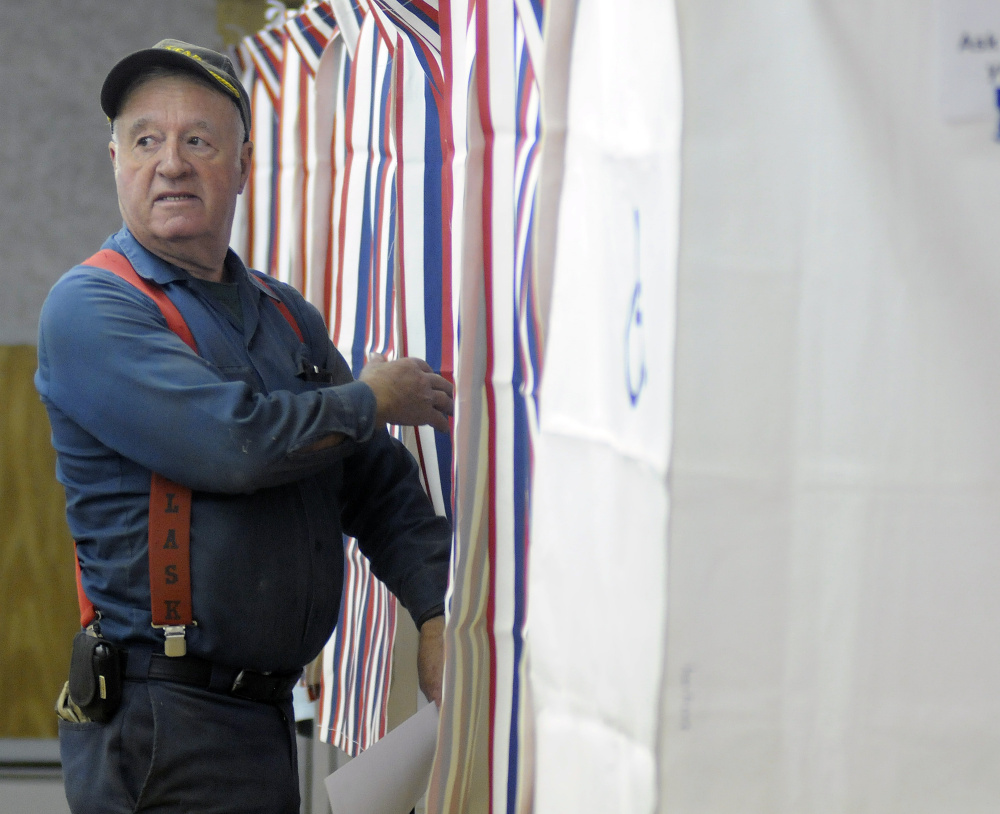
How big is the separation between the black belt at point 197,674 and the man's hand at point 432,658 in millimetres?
189

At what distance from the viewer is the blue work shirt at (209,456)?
3.79 feet

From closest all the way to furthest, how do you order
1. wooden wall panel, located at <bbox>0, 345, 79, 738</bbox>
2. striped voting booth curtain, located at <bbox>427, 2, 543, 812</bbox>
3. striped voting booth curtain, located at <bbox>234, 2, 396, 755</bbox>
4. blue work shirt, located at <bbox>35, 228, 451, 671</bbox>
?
striped voting booth curtain, located at <bbox>427, 2, 543, 812</bbox>, blue work shirt, located at <bbox>35, 228, 451, 671</bbox>, striped voting booth curtain, located at <bbox>234, 2, 396, 755</bbox>, wooden wall panel, located at <bbox>0, 345, 79, 738</bbox>

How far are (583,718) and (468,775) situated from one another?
1.01 feet

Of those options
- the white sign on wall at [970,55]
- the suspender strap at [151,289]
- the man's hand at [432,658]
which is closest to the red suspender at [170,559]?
the suspender strap at [151,289]

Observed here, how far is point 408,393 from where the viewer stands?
131 centimetres

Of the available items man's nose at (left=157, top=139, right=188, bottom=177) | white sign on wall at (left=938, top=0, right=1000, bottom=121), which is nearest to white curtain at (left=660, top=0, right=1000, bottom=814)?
white sign on wall at (left=938, top=0, right=1000, bottom=121)

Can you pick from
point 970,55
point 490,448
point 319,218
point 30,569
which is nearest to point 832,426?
point 970,55

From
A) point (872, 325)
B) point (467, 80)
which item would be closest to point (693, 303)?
point (872, 325)

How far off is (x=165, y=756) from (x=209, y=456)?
360 mm

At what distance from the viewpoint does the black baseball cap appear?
51.9 inches

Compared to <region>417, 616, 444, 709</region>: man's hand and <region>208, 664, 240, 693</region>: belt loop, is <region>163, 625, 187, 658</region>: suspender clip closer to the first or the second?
<region>208, 664, 240, 693</region>: belt loop

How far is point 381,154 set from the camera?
1694 millimetres

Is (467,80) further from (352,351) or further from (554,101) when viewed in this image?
(352,351)

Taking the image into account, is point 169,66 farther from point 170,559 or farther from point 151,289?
point 170,559
